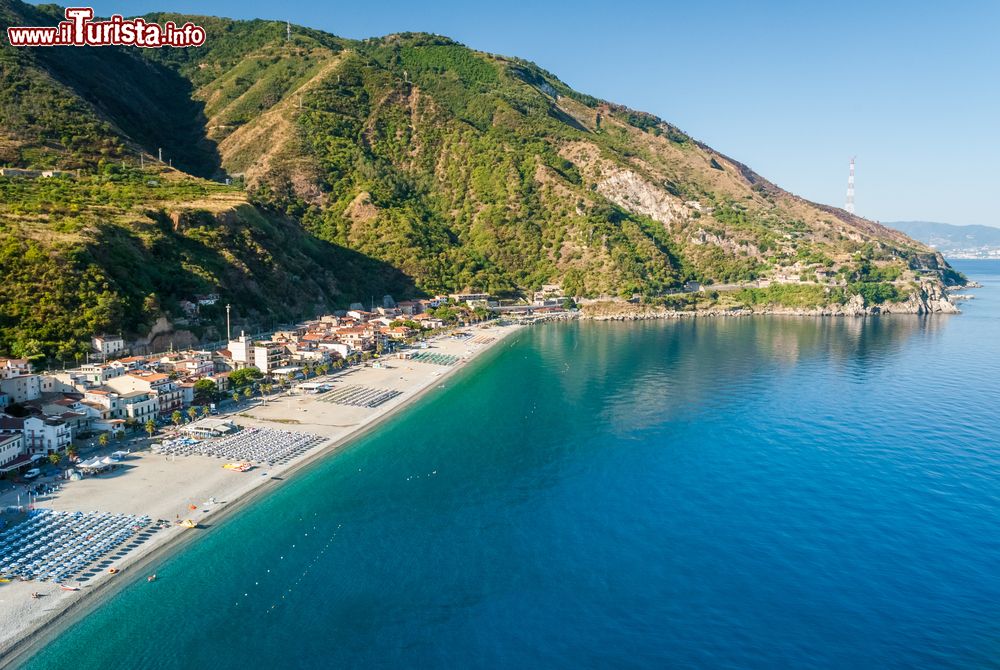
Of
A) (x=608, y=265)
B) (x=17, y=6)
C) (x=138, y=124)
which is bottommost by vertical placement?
(x=608, y=265)

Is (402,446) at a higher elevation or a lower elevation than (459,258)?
lower

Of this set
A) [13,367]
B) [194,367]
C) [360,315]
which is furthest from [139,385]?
[360,315]

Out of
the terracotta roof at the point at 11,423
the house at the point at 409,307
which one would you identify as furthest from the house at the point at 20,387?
the house at the point at 409,307

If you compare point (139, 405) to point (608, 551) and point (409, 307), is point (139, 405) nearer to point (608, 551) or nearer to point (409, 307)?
point (608, 551)

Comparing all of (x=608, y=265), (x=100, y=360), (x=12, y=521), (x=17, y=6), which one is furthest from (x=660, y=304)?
(x=17, y=6)

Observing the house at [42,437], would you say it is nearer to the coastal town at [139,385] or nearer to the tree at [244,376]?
the coastal town at [139,385]

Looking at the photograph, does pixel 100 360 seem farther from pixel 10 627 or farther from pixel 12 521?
pixel 10 627

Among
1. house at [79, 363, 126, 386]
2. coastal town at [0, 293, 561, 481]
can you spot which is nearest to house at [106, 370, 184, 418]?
coastal town at [0, 293, 561, 481]
